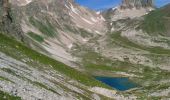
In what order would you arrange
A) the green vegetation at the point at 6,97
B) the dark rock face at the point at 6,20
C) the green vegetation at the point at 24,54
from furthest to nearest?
the dark rock face at the point at 6,20, the green vegetation at the point at 24,54, the green vegetation at the point at 6,97

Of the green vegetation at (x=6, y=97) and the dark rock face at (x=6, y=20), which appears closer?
the green vegetation at (x=6, y=97)

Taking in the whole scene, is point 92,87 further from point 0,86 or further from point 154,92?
point 0,86

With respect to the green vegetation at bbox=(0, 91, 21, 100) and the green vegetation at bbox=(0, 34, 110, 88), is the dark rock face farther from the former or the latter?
the green vegetation at bbox=(0, 91, 21, 100)

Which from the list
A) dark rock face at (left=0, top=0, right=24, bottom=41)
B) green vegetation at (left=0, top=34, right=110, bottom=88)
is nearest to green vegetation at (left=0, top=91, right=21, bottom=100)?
green vegetation at (left=0, top=34, right=110, bottom=88)

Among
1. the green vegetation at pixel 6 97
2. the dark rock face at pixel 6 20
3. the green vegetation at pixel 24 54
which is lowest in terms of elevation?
the green vegetation at pixel 6 97

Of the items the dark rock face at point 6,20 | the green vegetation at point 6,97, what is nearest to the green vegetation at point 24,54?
the dark rock face at point 6,20

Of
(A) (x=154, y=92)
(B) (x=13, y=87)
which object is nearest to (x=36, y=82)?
(B) (x=13, y=87)

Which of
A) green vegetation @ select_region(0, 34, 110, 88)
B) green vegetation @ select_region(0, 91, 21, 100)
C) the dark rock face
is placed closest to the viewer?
green vegetation @ select_region(0, 91, 21, 100)

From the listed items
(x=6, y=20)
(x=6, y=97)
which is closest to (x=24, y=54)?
(x=6, y=97)

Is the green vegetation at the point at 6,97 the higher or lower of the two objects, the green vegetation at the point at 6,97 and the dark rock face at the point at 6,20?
the lower

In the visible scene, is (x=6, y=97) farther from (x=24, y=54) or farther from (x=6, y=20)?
(x=6, y=20)

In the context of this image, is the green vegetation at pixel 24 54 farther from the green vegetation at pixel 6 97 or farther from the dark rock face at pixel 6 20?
the green vegetation at pixel 6 97
